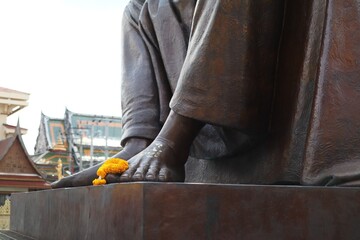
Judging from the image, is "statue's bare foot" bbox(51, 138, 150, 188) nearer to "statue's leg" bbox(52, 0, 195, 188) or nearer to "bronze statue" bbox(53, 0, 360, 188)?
"statue's leg" bbox(52, 0, 195, 188)

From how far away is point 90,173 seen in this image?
197cm

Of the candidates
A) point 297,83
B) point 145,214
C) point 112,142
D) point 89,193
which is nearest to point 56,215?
point 89,193

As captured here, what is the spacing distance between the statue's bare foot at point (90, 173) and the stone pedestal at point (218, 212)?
0.46 m

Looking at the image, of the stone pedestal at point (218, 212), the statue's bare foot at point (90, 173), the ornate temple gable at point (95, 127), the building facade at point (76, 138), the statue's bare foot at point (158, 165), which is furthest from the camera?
the ornate temple gable at point (95, 127)

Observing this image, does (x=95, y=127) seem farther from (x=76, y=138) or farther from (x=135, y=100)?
(x=135, y=100)

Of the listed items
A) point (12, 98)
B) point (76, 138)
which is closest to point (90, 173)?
point (12, 98)

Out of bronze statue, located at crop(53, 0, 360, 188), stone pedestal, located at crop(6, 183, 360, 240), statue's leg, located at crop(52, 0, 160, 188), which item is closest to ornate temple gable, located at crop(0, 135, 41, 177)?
statue's leg, located at crop(52, 0, 160, 188)

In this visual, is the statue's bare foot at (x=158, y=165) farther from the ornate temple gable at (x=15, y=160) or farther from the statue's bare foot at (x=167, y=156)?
the ornate temple gable at (x=15, y=160)

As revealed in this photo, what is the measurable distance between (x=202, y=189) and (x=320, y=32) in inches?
24.7

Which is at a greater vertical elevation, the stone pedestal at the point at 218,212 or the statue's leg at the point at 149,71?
the statue's leg at the point at 149,71

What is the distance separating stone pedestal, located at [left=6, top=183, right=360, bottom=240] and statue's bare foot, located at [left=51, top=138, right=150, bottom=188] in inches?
17.9

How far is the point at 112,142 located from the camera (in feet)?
93.4

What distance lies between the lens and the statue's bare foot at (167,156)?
1605mm

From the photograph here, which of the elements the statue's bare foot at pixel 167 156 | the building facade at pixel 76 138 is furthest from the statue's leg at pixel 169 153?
the building facade at pixel 76 138
